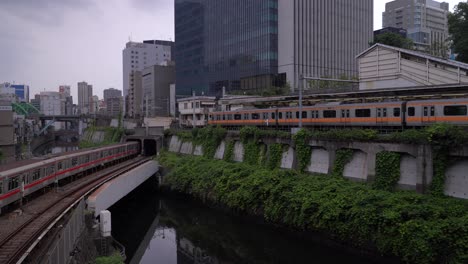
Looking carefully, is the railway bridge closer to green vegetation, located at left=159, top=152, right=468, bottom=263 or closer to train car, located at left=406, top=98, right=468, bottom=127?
green vegetation, located at left=159, top=152, right=468, bottom=263

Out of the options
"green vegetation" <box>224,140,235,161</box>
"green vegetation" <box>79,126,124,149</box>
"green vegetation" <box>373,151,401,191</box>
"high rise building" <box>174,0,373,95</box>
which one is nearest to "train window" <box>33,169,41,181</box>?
"green vegetation" <box>224,140,235,161</box>

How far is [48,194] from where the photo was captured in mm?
28188

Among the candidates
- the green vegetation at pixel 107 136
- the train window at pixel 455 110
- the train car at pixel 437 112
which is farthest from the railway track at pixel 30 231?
the green vegetation at pixel 107 136

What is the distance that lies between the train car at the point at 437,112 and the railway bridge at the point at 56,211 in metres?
20.5

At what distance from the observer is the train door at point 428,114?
82.0 ft

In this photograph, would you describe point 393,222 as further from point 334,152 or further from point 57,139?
point 57,139

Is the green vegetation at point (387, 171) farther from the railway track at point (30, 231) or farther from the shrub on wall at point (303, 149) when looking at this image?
the railway track at point (30, 231)

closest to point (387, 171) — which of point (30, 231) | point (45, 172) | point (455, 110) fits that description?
point (455, 110)

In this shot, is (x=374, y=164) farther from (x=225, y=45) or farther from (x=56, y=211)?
(x=225, y=45)

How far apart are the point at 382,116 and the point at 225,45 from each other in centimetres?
6526

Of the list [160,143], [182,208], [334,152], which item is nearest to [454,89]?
[334,152]

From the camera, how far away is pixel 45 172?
1136 inches

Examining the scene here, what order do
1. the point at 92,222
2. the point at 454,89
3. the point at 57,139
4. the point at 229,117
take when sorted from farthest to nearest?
the point at 57,139 < the point at 229,117 < the point at 454,89 < the point at 92,222

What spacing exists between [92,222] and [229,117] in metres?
28.3
